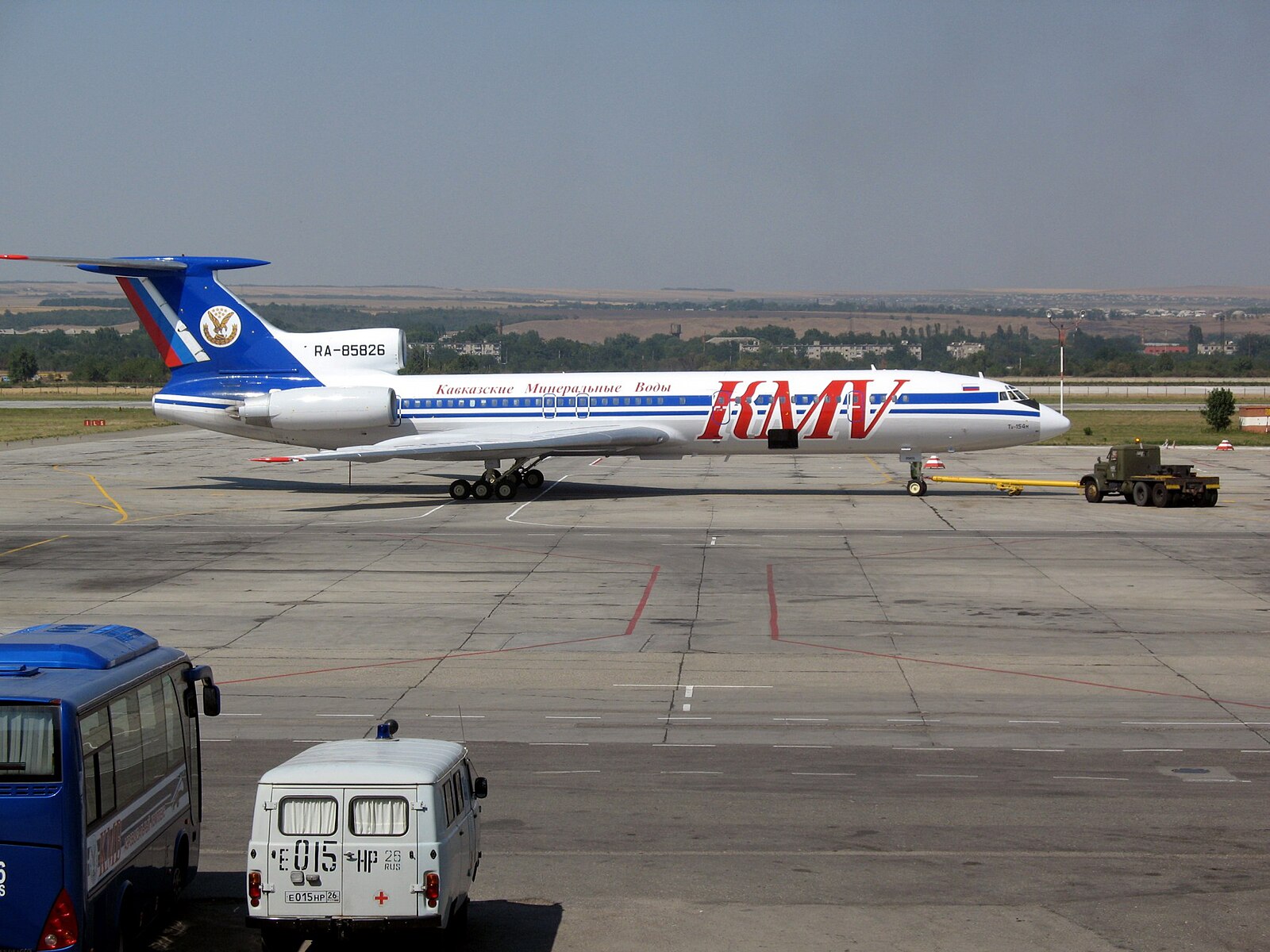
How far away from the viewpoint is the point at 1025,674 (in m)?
20.9

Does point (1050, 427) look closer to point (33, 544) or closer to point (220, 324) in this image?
point (220, 324)

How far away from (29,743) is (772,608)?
1844cm

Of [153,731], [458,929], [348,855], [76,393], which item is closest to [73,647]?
[153,731]

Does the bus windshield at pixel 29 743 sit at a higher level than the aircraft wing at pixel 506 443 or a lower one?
higher

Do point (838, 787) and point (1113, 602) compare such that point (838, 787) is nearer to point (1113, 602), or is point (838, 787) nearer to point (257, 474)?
point (1113, 602)

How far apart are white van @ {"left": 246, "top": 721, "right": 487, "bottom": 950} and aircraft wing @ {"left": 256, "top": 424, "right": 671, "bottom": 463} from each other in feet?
107

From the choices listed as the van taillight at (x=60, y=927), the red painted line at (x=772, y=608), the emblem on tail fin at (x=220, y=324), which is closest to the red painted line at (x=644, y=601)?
the red painted line at (x=772, y=608)

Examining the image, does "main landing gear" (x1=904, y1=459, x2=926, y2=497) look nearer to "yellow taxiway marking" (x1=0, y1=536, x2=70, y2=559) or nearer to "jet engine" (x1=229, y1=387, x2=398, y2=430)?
"jet engine" (x1=229, y1=387, x2=398, y2=430)

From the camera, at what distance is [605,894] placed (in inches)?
475

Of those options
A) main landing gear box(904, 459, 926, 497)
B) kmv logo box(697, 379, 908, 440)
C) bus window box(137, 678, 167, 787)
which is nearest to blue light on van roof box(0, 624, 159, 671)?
bus window box(137, 678, 167, 787)

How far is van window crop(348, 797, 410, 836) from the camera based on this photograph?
33.0 feet

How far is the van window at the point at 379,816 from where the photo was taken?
33.0ft

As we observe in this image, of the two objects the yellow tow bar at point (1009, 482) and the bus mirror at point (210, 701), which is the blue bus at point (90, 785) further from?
the yellow tow bar at point (1009, 482)

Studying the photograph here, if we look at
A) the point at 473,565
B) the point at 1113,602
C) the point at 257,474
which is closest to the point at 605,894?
the point at 1113,602
